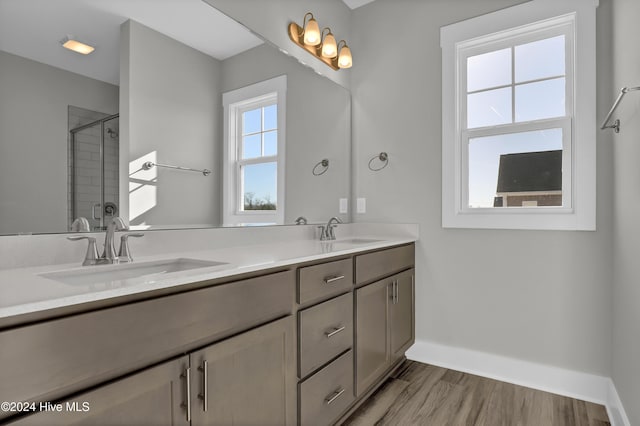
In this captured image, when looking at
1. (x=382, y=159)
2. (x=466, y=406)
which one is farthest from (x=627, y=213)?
(x=382, y=159)

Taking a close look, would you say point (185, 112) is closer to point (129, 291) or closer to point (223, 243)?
point (223, 243)

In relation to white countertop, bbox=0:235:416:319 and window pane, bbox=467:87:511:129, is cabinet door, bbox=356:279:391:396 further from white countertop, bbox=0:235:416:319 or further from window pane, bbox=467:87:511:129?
window pane, bbox=467:87:511:129

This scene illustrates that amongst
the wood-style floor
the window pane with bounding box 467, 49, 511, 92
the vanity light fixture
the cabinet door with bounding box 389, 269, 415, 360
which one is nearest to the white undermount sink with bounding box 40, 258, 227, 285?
the wood-style floor

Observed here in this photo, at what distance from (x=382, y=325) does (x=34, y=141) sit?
178 cm

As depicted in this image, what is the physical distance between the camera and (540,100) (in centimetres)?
213

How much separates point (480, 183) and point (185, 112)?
1.86m

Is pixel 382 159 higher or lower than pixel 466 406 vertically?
higher

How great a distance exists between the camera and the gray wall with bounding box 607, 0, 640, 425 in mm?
1403

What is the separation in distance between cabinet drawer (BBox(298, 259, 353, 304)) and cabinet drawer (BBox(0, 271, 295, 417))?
11.1 inches

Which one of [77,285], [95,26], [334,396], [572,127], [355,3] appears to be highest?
[355,3]

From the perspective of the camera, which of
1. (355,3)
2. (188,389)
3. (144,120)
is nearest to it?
(188,389)

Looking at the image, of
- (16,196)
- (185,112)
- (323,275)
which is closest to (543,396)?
(323,275)

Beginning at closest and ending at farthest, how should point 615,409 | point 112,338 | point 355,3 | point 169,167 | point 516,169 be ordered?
point 112,338, point 169,167, point 615,409, point 516,169, point 355,3

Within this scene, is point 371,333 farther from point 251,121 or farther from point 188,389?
point 251,121
